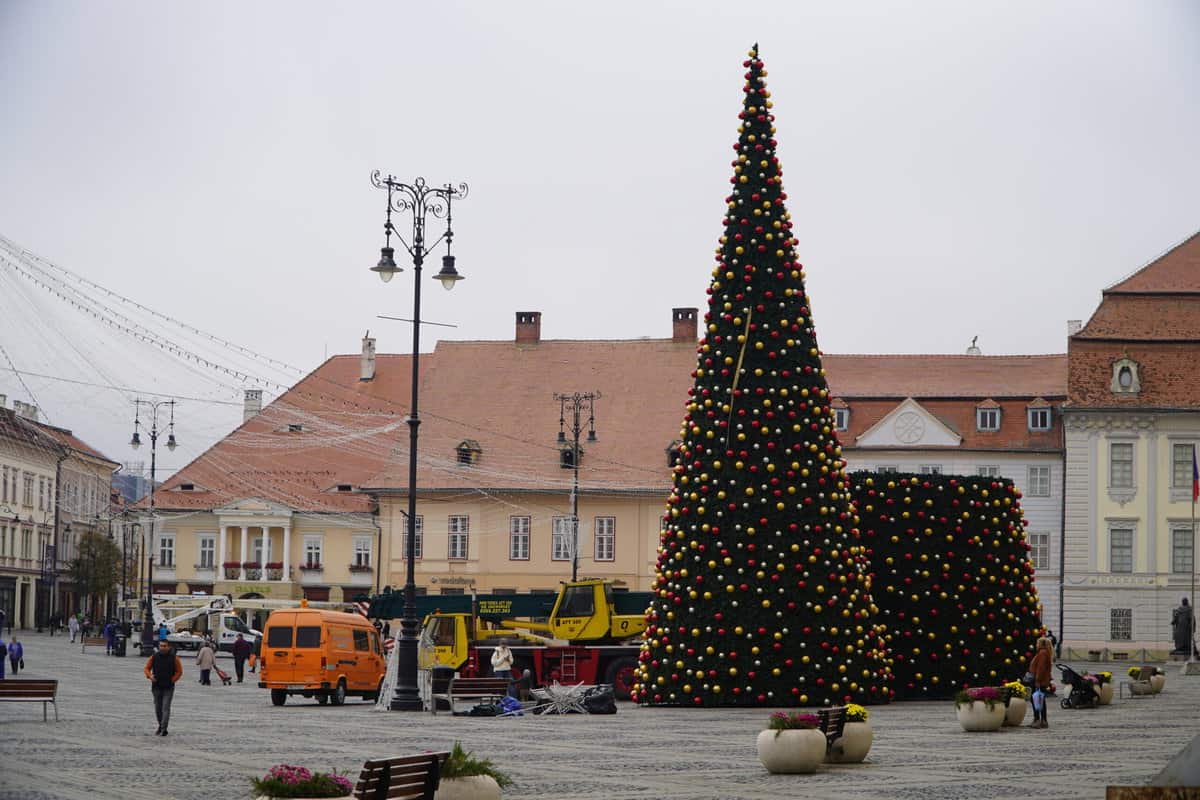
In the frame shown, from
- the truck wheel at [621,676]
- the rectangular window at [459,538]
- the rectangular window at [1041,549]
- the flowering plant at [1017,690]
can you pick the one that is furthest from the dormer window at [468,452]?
the flowering plant at [1017,690]

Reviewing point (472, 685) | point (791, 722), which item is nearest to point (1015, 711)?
point (791, 722)

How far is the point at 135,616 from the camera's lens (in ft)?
288

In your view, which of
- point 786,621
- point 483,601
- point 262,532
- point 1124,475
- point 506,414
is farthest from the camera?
point 262,532

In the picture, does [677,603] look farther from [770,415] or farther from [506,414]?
[506,414]

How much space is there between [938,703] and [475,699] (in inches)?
311

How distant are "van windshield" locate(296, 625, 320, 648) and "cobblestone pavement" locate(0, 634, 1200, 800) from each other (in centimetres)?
256

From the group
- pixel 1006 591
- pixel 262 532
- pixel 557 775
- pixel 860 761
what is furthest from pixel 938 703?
pixel 262 532

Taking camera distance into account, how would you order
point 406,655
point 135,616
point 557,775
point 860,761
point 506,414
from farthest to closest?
point 135,616 < point 506,414 < point 406,655 < point 860,761 < point 557,775

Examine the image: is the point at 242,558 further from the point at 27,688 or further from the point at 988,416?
the point at 27,688

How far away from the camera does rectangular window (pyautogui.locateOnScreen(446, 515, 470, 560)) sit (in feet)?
245

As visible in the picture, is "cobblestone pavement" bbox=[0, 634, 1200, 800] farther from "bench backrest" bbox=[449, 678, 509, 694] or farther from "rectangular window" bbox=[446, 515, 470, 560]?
"rectangular window" bbox=[446, 515, 470, 560]

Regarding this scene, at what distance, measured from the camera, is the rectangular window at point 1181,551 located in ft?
217

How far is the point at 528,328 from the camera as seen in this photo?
7881 cm

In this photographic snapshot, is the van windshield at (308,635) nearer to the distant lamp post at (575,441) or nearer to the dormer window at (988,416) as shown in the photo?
the distant lamp post at (575,441)
